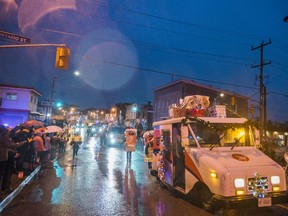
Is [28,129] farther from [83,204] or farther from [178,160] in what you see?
[178,160]

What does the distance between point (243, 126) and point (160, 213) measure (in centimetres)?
345

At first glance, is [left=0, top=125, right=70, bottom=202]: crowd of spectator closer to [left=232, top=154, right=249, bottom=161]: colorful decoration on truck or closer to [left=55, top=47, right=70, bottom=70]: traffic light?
[left=55, top=47, right=70, bottom=70]: traffic light

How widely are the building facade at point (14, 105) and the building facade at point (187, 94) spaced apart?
2116 cm

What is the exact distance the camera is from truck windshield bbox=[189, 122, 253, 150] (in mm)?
7223

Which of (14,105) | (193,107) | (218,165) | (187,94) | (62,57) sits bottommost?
(218,165)

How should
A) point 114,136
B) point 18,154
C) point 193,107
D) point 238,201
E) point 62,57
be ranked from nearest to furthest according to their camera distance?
point 238,201 < point 193,107 < point 18,154 < point 62,57 < point 114,136

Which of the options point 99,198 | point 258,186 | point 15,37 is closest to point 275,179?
point 258,186

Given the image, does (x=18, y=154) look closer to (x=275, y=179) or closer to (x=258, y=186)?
(x=258, y=186)

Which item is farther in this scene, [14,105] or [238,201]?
[14,105]

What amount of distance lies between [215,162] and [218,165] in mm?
153

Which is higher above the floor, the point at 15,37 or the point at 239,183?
the point at 15,37

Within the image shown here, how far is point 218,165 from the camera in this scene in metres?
6.05

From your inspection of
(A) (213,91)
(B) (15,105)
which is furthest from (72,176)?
(A) (213,91)

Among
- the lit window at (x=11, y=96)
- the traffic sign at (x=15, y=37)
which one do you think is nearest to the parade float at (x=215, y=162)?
the traffic sign at (x=15, y=37)
